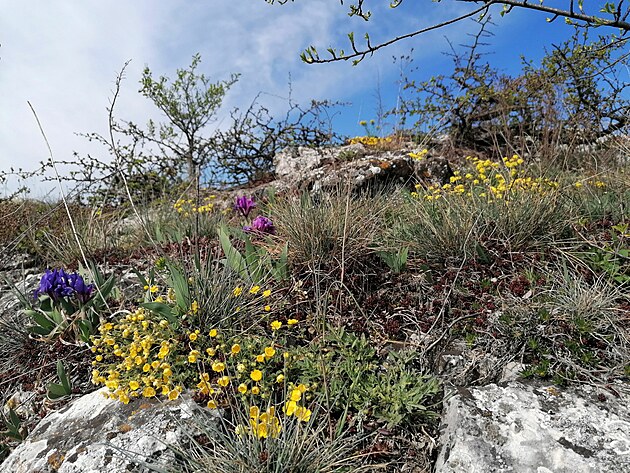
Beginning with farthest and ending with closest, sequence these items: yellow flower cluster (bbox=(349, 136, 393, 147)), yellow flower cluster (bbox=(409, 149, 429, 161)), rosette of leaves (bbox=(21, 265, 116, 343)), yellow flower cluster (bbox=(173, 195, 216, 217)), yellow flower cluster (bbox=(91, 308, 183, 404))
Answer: yellow flower cluster (bbox=(349, 136, 393, 147)) < yellow flower cluster (bbox=(409, 149, 429, 161)) < yellow flower cluster (bbox=(173, 195, 216, 217)) < rosette of leaves (bbox=(21, 265, 116, 343)) < yellow flower cluster (bbox=(91, 308, 183, 404))

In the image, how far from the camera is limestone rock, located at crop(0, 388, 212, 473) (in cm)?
180

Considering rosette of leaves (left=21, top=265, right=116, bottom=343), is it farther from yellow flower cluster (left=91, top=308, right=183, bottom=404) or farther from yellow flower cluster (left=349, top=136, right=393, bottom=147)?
yellow flower cluster (left=349, top=136, right=393, bottom=147)

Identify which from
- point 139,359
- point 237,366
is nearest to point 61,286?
point 139,359

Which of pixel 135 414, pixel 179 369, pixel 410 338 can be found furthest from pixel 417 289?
pixel 135 414

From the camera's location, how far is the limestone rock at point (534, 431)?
168 centimetres

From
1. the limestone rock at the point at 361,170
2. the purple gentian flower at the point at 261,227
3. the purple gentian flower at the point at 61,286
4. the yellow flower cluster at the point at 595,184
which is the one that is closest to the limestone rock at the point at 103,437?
the purple gentian flower at the point at 61,286

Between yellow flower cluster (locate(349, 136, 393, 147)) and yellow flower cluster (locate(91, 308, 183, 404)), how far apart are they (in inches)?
206

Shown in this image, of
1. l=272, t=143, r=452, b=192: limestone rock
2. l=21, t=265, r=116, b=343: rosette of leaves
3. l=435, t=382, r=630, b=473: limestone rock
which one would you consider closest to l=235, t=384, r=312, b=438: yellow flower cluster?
l=435, t=382, r=630, b=473: limestone rock

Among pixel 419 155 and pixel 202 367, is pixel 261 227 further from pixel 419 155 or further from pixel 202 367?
pixel 419 155

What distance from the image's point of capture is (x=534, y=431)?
181 cm

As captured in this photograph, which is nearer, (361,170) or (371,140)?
(361,170)

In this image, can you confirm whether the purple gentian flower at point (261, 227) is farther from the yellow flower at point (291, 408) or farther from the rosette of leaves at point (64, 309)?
the yellow flower at point (291, 408)

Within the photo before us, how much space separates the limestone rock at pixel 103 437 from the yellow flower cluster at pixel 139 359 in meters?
0.07

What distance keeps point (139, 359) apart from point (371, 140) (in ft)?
19.4
